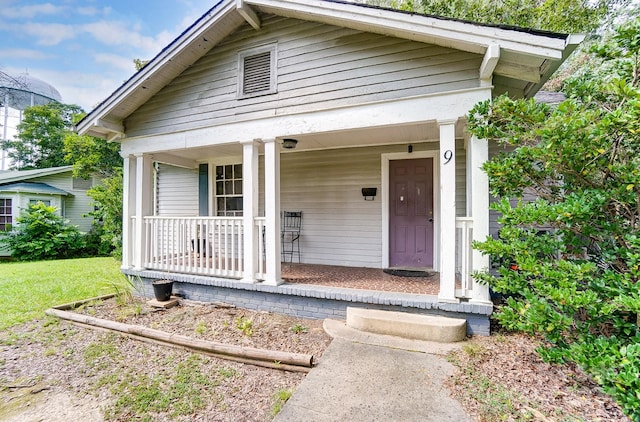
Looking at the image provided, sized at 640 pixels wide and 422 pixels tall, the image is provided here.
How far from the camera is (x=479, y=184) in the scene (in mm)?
3102

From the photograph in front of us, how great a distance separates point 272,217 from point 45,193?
524 inches

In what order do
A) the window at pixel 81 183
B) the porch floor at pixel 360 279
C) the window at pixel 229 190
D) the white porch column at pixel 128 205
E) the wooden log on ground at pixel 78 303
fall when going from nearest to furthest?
the porch floor at pixel 360 279 < the wooden log on ground at pixel 78 303 < the white porch column at pixel 128 205 < the window at pixel 229 190 < the window at pixel 81 183

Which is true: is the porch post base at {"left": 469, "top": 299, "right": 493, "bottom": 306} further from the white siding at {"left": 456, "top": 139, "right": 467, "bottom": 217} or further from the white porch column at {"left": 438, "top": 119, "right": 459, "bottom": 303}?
the white siding at {"left": 456, "top": 139, "right": 467, "bottom": 217}

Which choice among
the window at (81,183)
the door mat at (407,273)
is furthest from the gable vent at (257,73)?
the window at (81,183)

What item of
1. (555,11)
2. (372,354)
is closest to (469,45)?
(372,354)

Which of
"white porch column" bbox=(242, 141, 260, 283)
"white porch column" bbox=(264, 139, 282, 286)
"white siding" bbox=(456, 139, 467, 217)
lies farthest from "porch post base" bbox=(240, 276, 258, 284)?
"white siding" bbox=(456, 139, 467, 217)

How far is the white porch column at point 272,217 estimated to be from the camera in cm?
403

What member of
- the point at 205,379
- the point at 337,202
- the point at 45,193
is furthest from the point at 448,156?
the point at 45,193

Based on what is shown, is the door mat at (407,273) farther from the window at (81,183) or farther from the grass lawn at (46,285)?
the window at (81,183)

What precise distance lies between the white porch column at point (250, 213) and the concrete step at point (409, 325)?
64.8 inches

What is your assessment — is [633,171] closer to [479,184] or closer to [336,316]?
[479,184]

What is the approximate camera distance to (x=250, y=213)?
13.7 feet

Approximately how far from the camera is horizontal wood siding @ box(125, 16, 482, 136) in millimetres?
3346

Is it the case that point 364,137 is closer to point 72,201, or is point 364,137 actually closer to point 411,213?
point 411,213
